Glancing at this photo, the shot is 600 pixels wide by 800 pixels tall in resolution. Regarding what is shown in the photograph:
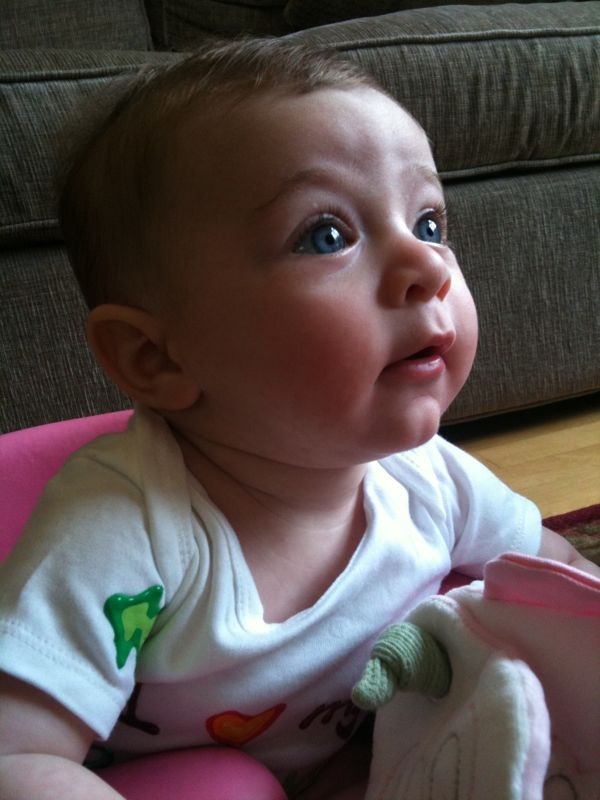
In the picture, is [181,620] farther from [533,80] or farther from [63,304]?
[533,80]

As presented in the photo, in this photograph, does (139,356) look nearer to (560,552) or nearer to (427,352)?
(427,352)

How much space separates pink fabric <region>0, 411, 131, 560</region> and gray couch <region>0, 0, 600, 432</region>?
18 cm

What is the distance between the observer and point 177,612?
0.53m

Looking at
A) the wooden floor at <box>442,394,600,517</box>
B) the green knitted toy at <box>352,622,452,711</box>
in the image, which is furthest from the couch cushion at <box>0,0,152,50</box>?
the green knitted toy at <box>352,622,452,711</box>

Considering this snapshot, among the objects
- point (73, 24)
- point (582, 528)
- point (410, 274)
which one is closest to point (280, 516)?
point (410, 274)

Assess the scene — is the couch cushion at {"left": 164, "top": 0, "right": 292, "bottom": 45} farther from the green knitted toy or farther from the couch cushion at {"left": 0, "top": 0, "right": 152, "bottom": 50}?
the green knitted toy

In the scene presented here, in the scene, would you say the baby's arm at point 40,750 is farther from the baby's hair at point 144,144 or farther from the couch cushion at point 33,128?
the couch cushion at point 33,128

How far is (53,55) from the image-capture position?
935 millimetres

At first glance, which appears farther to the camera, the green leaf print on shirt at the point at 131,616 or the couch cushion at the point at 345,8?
the couch cushion at the point at 345,8

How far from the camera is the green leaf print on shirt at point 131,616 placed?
0.49m

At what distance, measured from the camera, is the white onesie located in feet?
1.58

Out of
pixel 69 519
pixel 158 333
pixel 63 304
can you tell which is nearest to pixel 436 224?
pixel 158 333

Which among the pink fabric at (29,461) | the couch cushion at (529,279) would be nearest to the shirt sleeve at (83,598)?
the pink fabric at (29,461)

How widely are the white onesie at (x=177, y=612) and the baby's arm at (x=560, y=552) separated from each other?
0.12 metres
